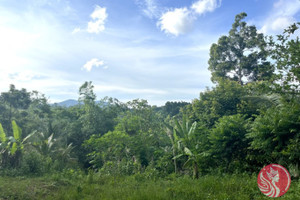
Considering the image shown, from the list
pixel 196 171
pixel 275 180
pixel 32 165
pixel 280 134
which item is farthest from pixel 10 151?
pixel 280 134

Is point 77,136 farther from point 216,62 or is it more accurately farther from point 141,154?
point 216,62

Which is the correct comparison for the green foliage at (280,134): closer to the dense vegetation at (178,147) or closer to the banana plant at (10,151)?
the dense vegetation at (178,147)

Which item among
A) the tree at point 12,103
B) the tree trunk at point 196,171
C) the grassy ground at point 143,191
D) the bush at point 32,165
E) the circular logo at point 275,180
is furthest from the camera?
the tree at point 12,103

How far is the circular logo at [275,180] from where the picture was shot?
3.50m

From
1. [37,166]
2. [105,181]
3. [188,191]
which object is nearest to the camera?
[188,191]

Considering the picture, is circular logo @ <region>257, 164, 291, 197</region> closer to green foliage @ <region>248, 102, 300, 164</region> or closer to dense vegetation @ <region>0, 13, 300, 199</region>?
dense vegetation @ <region>0, 13, 300, 199</region>

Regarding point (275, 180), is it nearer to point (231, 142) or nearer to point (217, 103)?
point (231, 142)

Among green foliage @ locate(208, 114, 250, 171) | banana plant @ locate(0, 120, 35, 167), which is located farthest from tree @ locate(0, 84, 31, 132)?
green foliage @ locate(208, 114, 250, 171)

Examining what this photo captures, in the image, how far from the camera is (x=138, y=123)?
13523mm

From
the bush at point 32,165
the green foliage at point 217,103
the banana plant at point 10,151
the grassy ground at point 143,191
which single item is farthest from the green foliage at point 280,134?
the banana plant at point 10,151

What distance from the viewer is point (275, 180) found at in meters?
3.63

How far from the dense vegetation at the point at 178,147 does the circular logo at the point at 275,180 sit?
7.19ft

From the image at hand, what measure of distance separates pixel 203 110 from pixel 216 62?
33.4 ft

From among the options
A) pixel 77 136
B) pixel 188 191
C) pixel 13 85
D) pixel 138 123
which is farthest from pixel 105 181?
pixel 13 85
